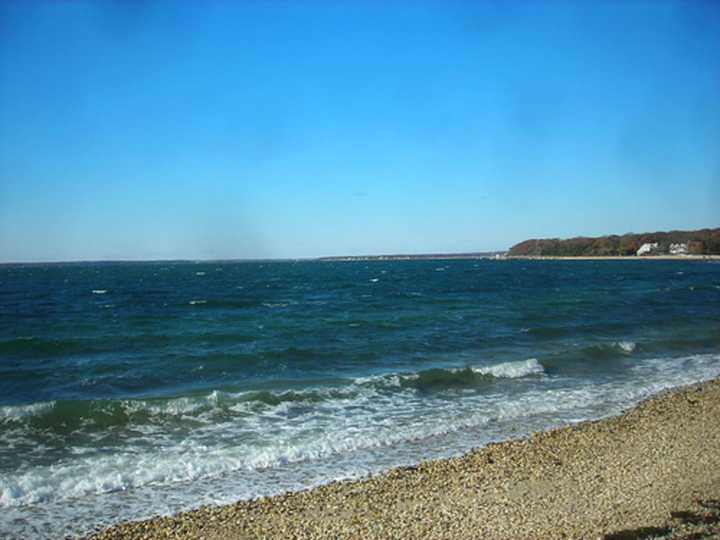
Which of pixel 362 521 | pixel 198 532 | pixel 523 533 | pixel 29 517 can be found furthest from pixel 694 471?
pixel 29 517

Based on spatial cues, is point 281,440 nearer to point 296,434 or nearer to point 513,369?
point 296,434

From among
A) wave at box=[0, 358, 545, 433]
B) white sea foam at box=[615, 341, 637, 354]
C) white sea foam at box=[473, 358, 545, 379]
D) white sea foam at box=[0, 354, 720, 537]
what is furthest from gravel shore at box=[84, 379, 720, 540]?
white sea foam at box=[615, 341, 637, 354]

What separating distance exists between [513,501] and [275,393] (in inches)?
316

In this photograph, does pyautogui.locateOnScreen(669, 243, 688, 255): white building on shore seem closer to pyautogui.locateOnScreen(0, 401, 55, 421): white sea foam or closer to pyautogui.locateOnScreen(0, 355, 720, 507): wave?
pyautogui.locateOnScreen(0, 355, 720, 507): wave

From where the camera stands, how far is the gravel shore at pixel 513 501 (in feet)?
19.6

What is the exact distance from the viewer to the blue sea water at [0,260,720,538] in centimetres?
809

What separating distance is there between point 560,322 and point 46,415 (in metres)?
23.7

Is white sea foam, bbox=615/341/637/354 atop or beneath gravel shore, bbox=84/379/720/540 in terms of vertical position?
beneath

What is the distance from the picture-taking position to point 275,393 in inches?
537

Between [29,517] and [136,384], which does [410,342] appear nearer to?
[136,384]

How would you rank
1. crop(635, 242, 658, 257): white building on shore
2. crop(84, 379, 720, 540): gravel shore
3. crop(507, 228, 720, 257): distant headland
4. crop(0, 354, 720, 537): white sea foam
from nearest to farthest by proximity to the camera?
crop(84, 379, 720, 540): gravel shore
crop(0, 354, 720, 537): white sea foam
crop(507, 228, 720, 257): distant headland
crop(635, 242, 658, 257): white building on shore

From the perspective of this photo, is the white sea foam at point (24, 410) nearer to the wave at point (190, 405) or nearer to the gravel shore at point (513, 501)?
the wave at point (190, 405)

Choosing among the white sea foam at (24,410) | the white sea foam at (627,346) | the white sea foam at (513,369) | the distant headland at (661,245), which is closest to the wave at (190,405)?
the white sea foam at (24,410)

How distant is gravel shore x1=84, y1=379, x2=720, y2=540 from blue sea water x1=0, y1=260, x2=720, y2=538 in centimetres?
78
